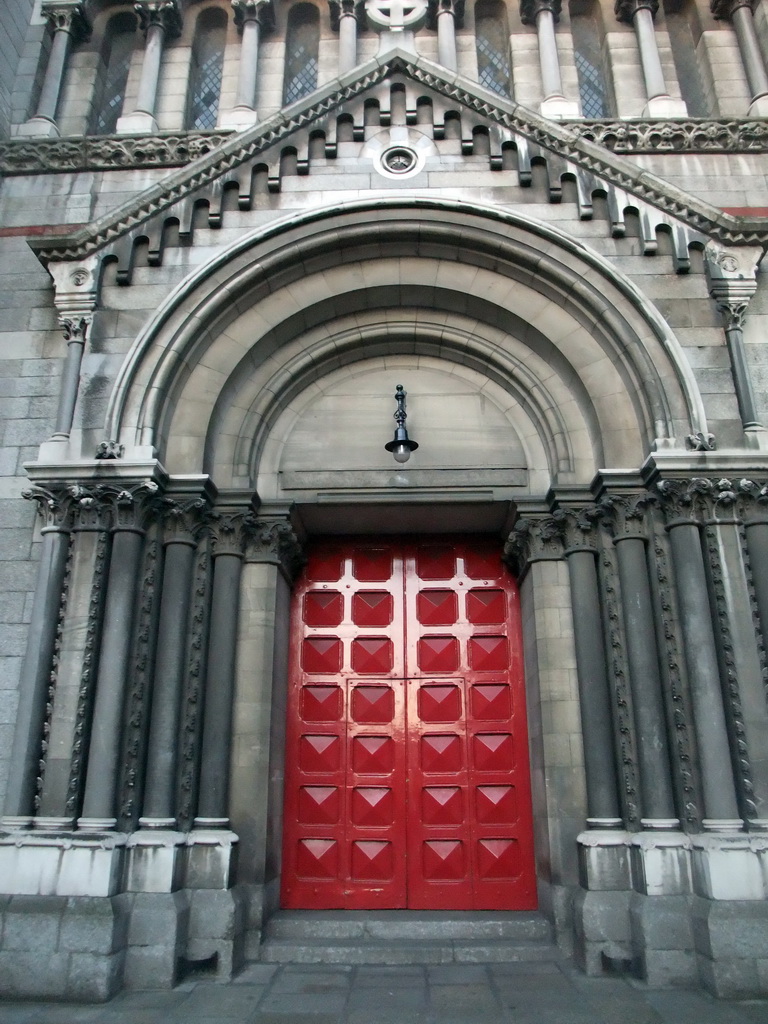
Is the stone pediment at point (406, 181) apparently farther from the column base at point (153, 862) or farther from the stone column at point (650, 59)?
the column base at point (153, 862)

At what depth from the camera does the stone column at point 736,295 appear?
8930 millimetres

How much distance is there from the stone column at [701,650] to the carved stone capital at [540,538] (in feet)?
4.33

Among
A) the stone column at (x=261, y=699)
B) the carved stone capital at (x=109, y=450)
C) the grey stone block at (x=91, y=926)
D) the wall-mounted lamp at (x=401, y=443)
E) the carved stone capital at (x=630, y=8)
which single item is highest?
the carved stone capital at (x=630, y=8)

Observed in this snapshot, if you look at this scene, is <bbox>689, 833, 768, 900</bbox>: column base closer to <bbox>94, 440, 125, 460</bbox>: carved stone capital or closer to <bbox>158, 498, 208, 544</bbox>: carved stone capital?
<bbox>158, 498, 208, 544</bbox>: carved stone capital

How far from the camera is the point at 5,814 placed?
7.66m

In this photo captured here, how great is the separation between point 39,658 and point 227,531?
2.42m

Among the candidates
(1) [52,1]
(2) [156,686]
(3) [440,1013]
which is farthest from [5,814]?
(1) [52,1]

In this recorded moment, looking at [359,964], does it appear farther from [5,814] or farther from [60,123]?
[60,123]

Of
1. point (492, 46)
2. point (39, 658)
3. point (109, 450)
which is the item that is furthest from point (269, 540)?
point (492, 46)

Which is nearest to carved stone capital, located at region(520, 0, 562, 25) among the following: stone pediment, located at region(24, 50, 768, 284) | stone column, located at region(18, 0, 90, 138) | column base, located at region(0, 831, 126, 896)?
stone pediment, located at region(24, 50, 768, 284)

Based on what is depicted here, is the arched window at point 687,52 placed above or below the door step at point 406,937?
above

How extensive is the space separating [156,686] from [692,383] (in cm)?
683

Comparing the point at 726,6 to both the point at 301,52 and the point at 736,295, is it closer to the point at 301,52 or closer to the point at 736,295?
the point at 736,295

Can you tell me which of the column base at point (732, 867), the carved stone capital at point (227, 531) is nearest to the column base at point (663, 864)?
the column base at point (732, 867)
